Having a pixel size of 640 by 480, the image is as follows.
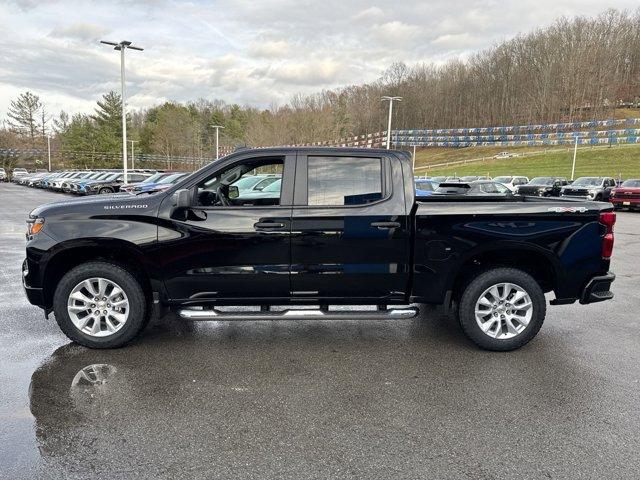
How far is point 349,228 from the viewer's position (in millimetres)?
4625

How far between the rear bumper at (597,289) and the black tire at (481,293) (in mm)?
448

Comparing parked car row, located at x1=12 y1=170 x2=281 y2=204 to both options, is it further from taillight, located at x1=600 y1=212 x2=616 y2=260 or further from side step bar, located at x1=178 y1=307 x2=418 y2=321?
taillight, located at x1=600 y1=212 x2=616 y2=260

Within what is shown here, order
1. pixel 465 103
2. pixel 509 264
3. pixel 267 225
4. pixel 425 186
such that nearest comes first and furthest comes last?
pixel 267 225, pixel 509 264, pixel 425 186, pixel 465 103

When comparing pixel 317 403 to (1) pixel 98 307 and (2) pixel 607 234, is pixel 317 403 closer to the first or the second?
(1) pixel 98 307

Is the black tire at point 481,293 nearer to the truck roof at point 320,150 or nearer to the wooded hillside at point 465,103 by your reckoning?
the truck roof at point 320,150

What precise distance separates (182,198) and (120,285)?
1039 millimetres

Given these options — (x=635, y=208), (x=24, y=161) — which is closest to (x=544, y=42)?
(x=635, y=208)

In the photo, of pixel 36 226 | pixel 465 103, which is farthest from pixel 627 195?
pixel 465 103

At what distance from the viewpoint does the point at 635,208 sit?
2280 cm

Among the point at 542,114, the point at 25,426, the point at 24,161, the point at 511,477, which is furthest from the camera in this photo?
the point at 542,114

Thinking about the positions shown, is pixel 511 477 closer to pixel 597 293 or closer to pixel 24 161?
pixel 597 293

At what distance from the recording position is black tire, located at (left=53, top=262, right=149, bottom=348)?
4645 millimetres

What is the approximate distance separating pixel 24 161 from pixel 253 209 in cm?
8775

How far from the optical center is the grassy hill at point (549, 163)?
53156 millimetres
